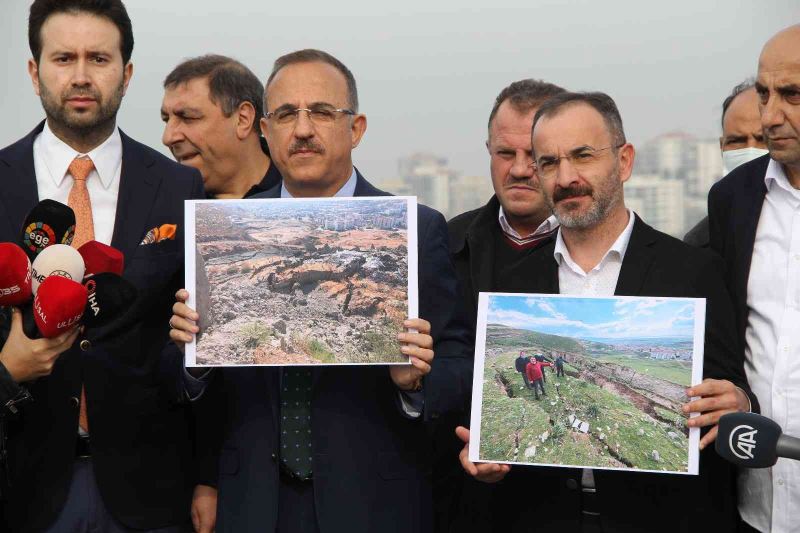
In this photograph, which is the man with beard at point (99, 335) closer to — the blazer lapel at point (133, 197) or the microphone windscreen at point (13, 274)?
the blazer lapel at point (133, 197)

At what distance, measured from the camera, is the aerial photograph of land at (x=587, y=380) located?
2.79 metres

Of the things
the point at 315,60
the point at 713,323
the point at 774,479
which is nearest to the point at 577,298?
the point at 713,323

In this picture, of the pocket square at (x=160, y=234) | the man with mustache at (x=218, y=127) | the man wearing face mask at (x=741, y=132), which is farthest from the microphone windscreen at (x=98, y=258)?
the man wearing face mask at (x=741, y=132)

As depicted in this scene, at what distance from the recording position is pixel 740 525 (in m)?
3.22

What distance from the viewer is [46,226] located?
2.85 meters

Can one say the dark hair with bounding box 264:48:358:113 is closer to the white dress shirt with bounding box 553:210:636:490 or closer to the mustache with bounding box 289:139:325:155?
the mustache with bounding box 289:139:325:155

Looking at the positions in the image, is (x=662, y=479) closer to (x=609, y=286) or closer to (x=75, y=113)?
(x=609, y=286)

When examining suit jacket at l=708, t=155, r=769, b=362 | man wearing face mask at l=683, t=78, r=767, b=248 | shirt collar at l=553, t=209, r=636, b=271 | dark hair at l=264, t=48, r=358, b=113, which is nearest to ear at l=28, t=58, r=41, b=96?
dark hair at l=264, t=48, r=358, b=113

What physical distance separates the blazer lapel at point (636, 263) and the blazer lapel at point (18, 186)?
66.5 inches

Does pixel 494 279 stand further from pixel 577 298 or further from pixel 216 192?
pixel 216 192

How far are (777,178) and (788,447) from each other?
1.39m

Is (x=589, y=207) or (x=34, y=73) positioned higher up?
(x=34, y=73)

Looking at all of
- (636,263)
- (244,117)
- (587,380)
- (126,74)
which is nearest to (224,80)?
(244,117)

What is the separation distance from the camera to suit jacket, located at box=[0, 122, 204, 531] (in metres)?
3.12
